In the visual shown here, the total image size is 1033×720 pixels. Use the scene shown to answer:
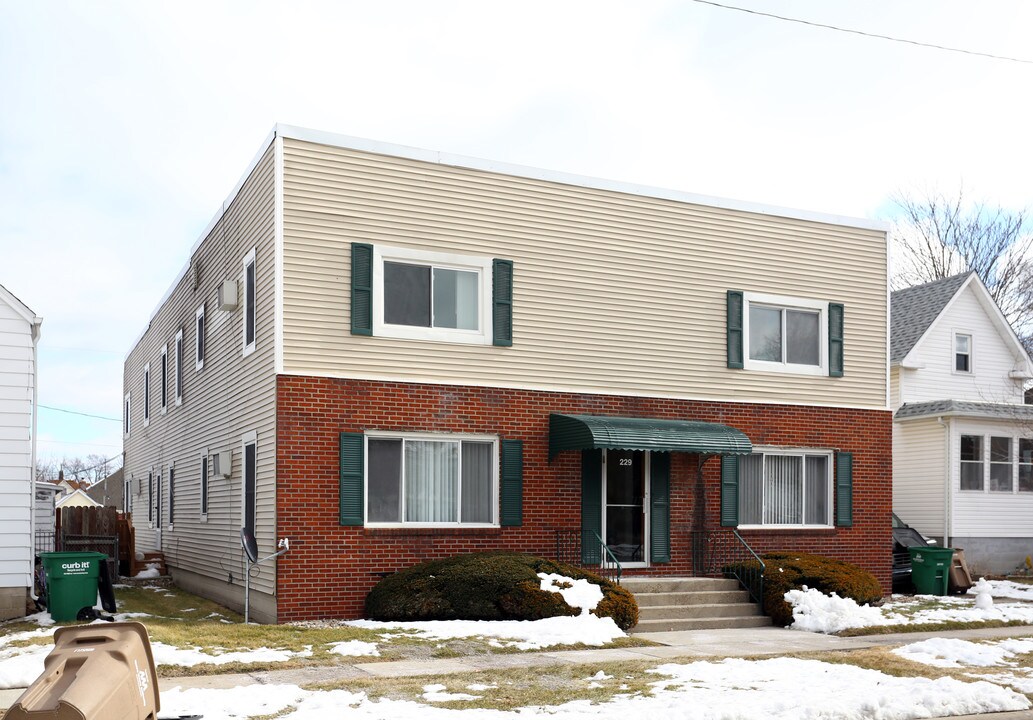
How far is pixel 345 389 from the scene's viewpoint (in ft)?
51.1

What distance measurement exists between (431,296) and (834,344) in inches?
303

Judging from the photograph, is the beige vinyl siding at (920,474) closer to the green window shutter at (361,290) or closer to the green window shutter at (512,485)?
the green window shutter at (512,485)

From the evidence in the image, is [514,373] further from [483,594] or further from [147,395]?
[147,395]

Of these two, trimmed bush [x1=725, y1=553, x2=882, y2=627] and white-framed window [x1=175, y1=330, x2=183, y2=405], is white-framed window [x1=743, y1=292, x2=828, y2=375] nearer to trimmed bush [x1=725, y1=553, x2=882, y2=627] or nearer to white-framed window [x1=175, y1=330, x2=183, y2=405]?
trimmed bush [x1=725, y1=553, x2=882, y2=627]

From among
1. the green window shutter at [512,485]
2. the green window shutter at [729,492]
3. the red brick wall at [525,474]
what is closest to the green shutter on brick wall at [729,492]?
the green window shutter at [729,492]

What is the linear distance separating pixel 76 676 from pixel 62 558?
28.9ft

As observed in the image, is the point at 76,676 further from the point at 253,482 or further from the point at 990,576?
the point at 990,576

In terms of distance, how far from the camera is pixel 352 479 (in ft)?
50.7

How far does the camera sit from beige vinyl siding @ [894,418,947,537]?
26.1m

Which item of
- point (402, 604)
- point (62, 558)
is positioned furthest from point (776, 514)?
point (62, 558)

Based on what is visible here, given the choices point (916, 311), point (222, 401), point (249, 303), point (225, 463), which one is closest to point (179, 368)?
point (222, 401)

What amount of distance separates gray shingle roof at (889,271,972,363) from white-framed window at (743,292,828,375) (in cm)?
1022

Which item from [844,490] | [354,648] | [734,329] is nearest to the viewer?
[354,648]

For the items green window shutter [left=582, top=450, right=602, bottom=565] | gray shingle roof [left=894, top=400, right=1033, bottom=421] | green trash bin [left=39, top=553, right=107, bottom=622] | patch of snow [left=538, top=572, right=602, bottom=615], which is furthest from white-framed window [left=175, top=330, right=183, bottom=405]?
gray shingle roof [left=894, top=400, right=1033, bottom=421]
